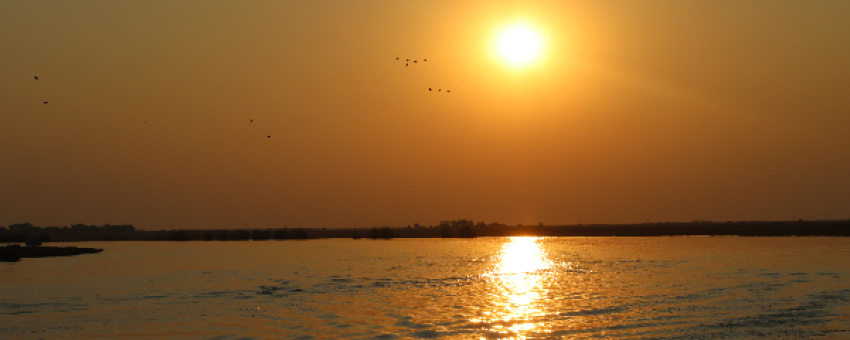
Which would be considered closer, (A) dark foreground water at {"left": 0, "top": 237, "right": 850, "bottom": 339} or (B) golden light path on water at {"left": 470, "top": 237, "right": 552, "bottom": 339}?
(B) golden light path on water at {"left": 470, "top": 237, "right": 552, "bottom": 339}

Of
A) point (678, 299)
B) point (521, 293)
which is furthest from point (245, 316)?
point (678, 299)

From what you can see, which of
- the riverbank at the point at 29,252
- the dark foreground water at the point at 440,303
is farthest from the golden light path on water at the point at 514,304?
the riverbank at the point at 29,252

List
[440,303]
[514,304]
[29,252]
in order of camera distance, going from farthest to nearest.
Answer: [29,252]
[440,303]
[514,304]

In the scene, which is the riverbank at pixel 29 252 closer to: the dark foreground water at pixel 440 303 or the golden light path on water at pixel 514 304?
the dark foreground water at pixel 440 303

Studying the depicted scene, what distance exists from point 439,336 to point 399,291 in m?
17.3

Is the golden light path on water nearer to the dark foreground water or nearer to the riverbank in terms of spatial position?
the dark foreground water

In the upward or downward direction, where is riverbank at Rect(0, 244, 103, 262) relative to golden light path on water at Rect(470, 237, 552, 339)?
upward

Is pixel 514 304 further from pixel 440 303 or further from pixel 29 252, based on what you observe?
pixel 29 252

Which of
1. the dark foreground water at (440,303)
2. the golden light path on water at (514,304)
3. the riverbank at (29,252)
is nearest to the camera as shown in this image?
the golden light path on water at (514,304)

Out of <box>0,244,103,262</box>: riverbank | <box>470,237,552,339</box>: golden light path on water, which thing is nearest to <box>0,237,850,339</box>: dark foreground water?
<box>470,237,552,339</box>: golden light path on water

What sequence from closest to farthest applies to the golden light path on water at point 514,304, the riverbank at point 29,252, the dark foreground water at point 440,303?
1. the golden light path on water at point 514,304
2. the dark foreground water at point 440,303
3. the riverbank at point 29,252

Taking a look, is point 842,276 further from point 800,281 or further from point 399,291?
point 399,291

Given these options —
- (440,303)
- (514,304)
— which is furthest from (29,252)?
(514,304)

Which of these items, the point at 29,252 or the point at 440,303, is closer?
the point at 440,303
